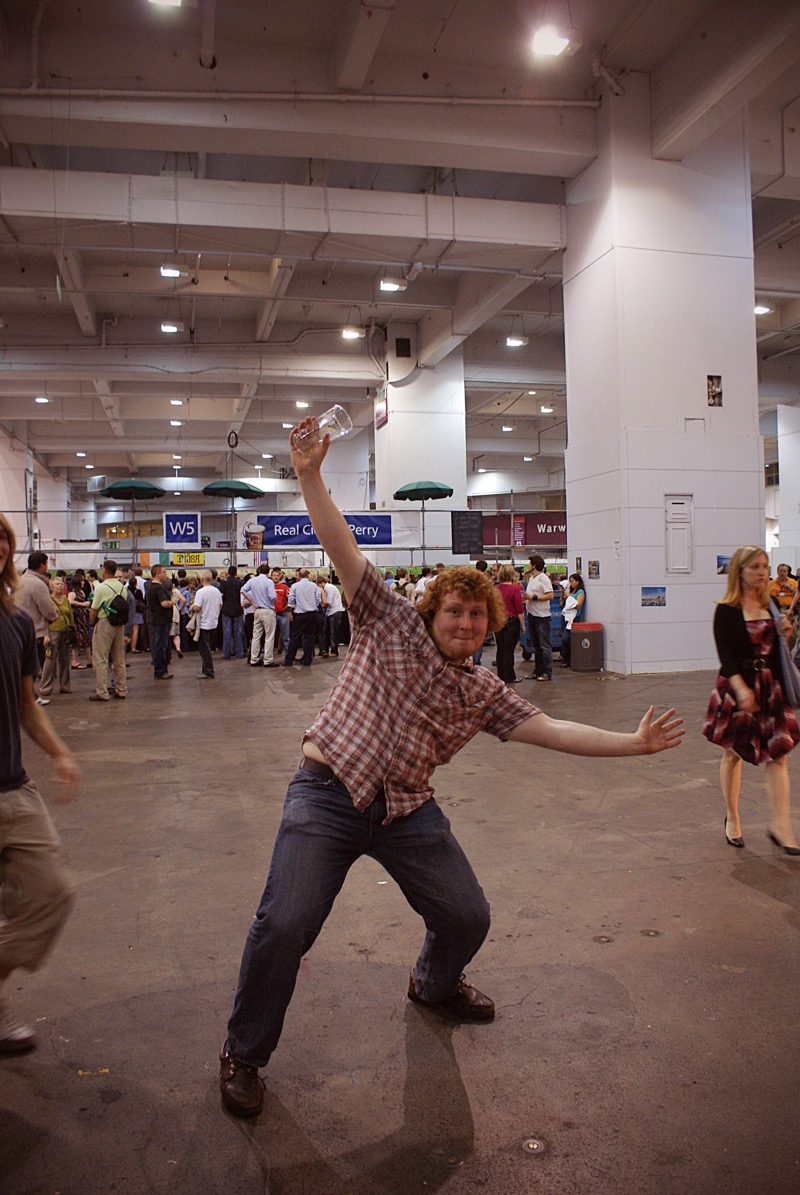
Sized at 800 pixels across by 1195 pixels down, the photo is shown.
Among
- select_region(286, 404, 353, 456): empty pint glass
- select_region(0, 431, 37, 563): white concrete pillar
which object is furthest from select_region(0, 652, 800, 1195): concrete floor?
select_region(0, 431, 37, 563): white concrete pillar

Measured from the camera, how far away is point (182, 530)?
19.1 m

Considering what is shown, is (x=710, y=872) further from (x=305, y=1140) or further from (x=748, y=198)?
(x=748, y=198)

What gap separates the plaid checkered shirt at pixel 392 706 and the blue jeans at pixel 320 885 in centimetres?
9

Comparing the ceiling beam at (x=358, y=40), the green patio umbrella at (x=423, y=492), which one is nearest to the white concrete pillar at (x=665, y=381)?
the ceiling beam at (x=358, y=40)

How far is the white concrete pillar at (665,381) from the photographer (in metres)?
12.0

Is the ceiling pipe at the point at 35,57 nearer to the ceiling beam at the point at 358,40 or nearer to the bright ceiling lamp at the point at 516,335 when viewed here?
the ceiling beam at the point at 358,40

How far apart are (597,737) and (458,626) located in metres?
0.57

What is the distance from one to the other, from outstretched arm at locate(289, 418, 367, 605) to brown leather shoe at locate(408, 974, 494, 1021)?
1.43m

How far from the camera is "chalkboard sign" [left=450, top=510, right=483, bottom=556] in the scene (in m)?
17.7

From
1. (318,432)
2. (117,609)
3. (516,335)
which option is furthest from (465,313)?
(318,432)

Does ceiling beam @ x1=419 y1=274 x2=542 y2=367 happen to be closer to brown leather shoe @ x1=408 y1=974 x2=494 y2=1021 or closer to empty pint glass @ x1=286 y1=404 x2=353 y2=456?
empty pint glass @ x1=286 y1=404 x2=353 y2=456

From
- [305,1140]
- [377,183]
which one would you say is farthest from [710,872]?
[377,183]

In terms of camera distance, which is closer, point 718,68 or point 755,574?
point 755,574

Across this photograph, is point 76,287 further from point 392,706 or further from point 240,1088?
point 240,1088
